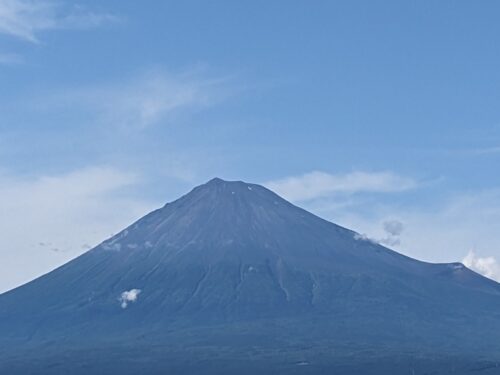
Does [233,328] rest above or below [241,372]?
above

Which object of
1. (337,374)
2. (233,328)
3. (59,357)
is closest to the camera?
(337,374)

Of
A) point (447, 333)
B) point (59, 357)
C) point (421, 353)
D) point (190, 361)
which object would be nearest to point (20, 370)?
point (59, 357)

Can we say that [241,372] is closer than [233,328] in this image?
Yes

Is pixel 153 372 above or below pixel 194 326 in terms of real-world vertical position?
below

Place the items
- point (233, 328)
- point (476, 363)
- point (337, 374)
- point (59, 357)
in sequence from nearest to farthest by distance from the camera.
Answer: point (337, 374) → point (476, 363) → point (59, 357) → point (233, 328)

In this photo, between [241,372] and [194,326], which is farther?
[194,326]

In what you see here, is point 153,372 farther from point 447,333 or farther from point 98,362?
point 447,333

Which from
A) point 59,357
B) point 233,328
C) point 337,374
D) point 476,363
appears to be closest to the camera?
point 337,374

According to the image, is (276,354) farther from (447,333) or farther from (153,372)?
(447,333)

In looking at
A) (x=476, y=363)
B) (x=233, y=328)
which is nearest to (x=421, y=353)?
(x=476, y=363)
